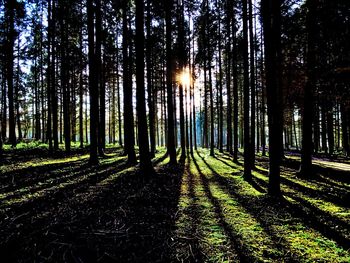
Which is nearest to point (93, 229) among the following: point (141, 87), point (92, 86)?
point (141, 87)

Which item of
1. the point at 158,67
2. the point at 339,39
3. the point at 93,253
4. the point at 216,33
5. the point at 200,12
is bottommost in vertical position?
the point at 93,253

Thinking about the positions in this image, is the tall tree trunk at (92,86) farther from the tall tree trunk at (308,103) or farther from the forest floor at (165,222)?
the tall tree trunk at (308,103)

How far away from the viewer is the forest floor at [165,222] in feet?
11.0

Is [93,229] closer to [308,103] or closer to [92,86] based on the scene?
[92,86]

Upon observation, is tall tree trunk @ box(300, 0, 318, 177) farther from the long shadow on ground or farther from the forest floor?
the long shadow on ground

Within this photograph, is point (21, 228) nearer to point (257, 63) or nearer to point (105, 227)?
point (105, 227)

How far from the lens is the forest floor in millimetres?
3357

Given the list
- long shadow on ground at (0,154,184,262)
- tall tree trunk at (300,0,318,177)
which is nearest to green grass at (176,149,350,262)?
long shadow on ground at (0,154,184,262)

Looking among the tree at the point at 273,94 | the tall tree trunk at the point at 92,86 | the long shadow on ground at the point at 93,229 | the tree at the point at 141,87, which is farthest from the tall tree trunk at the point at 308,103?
the tall tree trunk at the point at 92,86

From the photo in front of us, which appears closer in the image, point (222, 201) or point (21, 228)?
point (21, 228)

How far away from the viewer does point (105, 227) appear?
413 centimetres

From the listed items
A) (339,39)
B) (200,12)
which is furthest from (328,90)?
(200,12)

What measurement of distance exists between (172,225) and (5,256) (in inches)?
106

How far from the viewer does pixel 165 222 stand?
4660 millimetres
